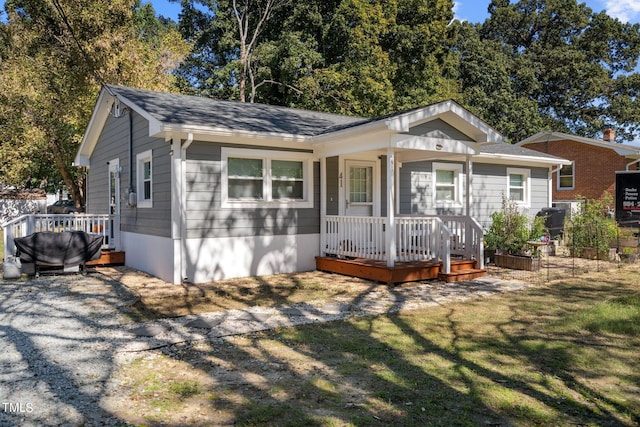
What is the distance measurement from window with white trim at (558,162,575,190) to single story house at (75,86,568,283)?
14.7 m

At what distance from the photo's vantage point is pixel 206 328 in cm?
578

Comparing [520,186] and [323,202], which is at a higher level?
[520,186]

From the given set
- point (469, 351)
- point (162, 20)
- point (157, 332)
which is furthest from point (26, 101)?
point (469, 351)

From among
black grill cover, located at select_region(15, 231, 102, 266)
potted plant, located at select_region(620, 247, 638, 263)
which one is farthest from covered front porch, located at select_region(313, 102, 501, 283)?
black grill cover, located at select_region(15, 231, 102, 266)

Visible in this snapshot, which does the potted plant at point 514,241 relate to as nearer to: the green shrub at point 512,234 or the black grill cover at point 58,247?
the green shrub at point 512,234

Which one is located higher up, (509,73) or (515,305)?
(509,73)

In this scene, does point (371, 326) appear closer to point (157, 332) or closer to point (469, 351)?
point (469, 351)

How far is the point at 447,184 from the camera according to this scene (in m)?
13.2

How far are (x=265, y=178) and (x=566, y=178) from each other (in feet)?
63.0

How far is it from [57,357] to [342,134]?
6079 millimetres

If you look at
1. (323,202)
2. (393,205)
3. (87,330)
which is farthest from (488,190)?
(87,330)

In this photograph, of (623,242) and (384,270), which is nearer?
(384,270)

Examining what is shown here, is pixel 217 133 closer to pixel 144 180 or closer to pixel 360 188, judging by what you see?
pixel 144 180

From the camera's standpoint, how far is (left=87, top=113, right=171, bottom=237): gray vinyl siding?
9.11 m
